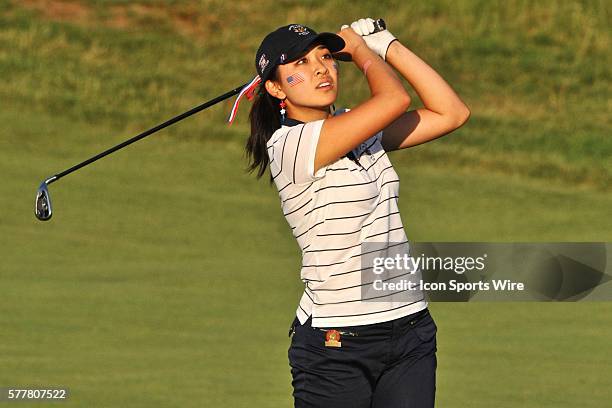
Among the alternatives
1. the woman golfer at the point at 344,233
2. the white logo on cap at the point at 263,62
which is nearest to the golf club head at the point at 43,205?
the white logo on cap at the point at 263,62

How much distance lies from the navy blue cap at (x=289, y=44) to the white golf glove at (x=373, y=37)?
0.87 feet

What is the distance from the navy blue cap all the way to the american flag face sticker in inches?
2.4

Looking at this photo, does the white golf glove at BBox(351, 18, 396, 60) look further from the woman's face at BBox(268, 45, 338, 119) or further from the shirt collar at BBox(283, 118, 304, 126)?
the shirt collar at BBox(283, 118, 304, 126)

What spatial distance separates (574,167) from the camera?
14.9m

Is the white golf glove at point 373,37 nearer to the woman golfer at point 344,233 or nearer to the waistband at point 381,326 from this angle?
the woman golfer at point 344,233

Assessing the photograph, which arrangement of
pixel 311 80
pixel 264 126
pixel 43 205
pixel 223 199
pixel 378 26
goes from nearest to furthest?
pixel 311 80 → pixel 264 126 → pixel 378 26 → pixel 43 205 → pixel 223 199

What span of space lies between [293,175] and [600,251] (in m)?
6.91

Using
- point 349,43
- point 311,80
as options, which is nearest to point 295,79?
point 311,80

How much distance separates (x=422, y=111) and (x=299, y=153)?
0.82 meters

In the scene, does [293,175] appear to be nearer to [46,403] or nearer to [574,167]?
[46,403]

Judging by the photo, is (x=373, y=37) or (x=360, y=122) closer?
(x=360, y=122)

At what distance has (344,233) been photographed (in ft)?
17.6

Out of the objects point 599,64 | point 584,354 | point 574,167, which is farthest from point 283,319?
point 599,64

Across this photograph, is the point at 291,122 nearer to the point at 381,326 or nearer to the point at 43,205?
the point at 381,326
